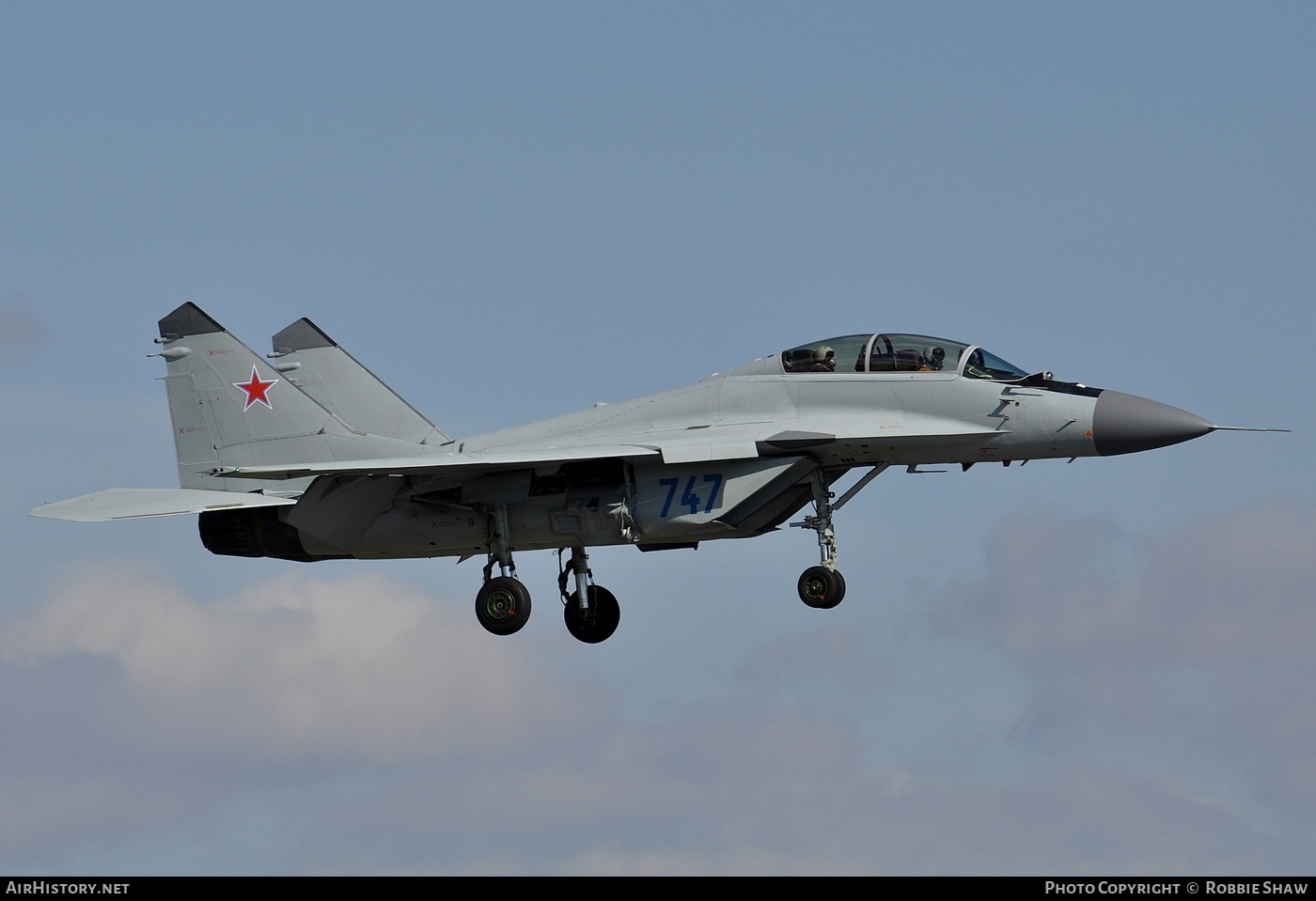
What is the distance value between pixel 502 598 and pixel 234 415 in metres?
4.84

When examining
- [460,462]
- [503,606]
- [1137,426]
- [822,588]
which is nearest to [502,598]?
[503,606]

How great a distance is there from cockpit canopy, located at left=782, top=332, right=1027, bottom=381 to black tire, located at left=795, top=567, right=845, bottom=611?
8.17 feet

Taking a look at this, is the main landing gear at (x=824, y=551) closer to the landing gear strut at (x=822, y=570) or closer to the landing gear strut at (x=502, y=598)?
the landing gear strut at (x=822, y=570)

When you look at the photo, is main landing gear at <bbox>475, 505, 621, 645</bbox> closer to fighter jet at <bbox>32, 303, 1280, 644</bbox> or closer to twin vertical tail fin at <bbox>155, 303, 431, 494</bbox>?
fighter jet at <bbox>32, 303, 1280, 644</bbox>

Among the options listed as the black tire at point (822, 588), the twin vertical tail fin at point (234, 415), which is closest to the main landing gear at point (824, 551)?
the black tire at point (822, 588)

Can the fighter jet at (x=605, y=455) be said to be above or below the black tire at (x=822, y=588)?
above

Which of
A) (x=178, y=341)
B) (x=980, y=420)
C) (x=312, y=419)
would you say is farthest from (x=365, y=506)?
(x=980, y=420)

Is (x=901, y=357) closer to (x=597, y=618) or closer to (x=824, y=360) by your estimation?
(x=824, y=360)

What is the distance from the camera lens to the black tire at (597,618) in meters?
25.9

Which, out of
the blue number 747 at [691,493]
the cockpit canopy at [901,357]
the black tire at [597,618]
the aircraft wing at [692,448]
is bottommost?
the black tire at [597,618]

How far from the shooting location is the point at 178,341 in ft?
87.7

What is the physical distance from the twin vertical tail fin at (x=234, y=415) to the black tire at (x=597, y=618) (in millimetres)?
2934
